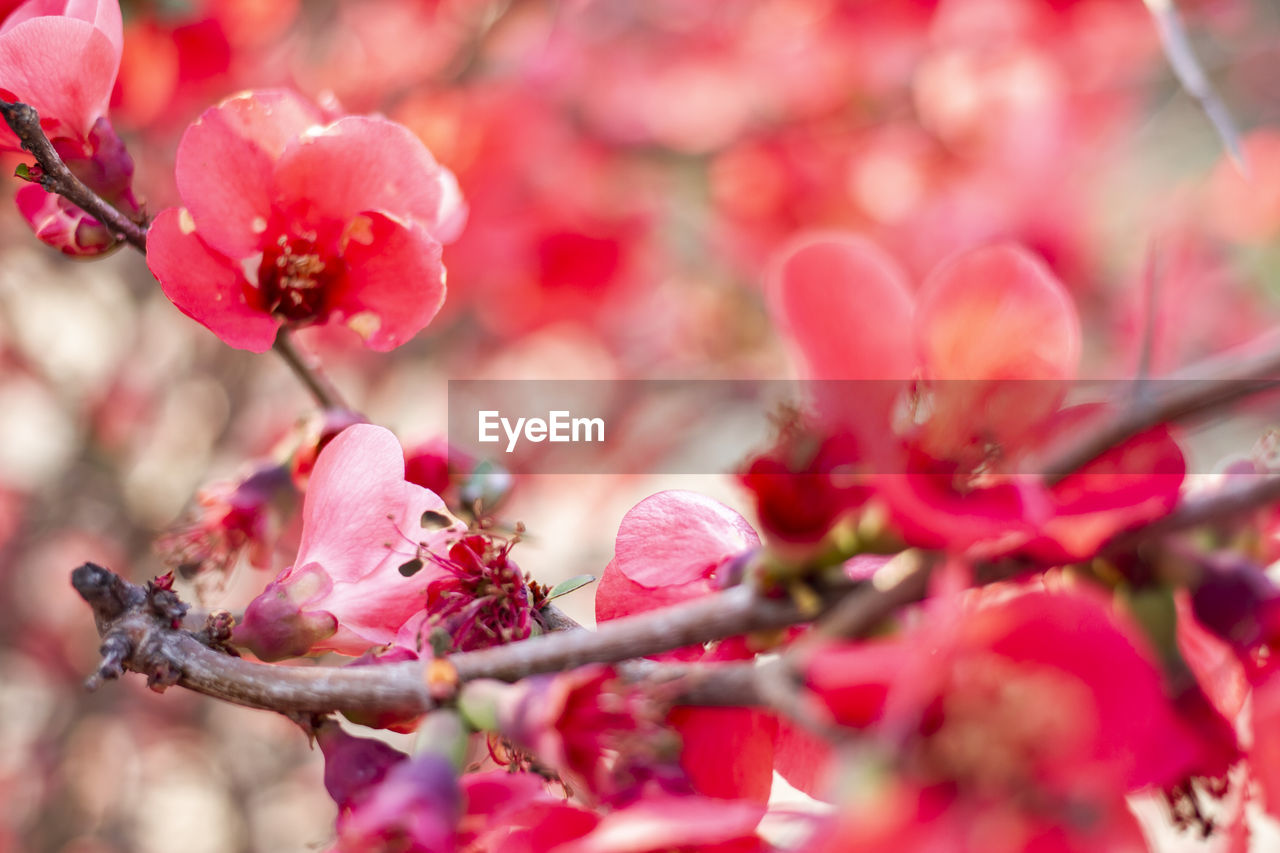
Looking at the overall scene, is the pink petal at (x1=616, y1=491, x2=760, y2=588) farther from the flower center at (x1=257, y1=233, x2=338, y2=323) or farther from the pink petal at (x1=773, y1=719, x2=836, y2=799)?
the flower center at (x1=257, y1=233, x2=338, y2=323)

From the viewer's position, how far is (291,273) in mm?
493

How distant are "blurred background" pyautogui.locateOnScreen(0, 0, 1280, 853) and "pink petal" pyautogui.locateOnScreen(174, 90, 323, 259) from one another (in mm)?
851

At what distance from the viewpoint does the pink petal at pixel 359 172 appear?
18.1 inches

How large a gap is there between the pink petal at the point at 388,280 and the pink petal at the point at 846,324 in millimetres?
207

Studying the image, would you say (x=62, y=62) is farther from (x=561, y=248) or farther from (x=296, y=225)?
(x=561, y=248)

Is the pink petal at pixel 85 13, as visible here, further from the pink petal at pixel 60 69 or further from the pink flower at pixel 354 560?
the pink flower at pixel 354 560

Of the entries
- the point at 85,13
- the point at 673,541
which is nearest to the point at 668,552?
the point at 673,541

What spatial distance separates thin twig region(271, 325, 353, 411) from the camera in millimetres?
522

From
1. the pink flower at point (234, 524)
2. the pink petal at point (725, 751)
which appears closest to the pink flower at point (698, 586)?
the pink petal at point (725, 751)

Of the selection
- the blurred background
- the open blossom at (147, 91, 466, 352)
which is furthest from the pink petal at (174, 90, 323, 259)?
the blurred background

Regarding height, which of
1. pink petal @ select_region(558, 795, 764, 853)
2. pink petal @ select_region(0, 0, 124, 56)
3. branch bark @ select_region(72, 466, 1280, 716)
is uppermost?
pink petal @ select_region(0, 0, 124, 56)

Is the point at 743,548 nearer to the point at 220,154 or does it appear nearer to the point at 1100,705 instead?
the point at 1100,705

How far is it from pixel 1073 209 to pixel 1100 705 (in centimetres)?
159

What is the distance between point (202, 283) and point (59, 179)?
0.07 meters
